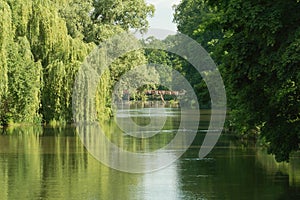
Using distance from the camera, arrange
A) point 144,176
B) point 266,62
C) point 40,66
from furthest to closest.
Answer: point 40,66, point 144,176, point 266,62

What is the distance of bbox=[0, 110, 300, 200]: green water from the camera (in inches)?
713

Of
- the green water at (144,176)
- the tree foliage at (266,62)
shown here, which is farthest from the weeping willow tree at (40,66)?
the tree foliage at (266,62)

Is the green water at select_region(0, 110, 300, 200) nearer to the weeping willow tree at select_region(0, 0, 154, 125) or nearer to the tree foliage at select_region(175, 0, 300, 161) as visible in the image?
the tree foliage at select_region(175, 0, 300, 161)

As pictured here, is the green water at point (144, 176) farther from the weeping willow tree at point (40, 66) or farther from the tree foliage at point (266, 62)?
the weeping willow tree at point (40, 66)

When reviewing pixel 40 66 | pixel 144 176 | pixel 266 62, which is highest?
pixel 40 66

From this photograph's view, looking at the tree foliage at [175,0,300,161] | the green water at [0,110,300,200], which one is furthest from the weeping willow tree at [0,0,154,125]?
the tree foliage at [175,0,300,161]

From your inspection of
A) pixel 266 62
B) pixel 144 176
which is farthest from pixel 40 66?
pixel 266 62

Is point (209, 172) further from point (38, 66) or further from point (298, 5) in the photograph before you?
point (38, 66)

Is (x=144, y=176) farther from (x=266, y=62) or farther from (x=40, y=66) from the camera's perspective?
(x=40, y=66)

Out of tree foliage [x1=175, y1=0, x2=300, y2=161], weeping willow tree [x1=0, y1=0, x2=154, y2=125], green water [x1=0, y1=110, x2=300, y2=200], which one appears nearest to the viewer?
tree foliage [x1=175, y1=0, x2=300, y2=161]

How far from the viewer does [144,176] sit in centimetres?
2181

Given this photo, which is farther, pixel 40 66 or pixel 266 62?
pixel 40 66

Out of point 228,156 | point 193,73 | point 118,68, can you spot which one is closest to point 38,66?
point 118,68

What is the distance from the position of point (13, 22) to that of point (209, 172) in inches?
762
